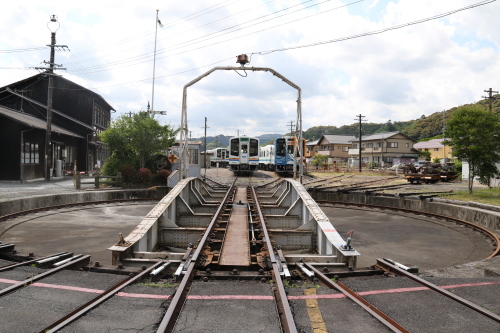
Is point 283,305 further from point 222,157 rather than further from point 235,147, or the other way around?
point 222,157

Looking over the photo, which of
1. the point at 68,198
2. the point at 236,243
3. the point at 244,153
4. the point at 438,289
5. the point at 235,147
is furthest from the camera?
the point at 235,147

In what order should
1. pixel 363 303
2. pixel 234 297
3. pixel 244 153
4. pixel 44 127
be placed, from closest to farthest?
pixel 363 303, pixel 234 297, pixel 44 127, pixel 244 153

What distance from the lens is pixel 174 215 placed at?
1016 cm

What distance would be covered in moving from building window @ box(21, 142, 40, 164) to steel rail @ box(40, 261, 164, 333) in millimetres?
21793

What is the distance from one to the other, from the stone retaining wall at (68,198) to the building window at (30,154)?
959 cm

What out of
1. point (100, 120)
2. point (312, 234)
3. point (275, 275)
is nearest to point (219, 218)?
point (312, 234)

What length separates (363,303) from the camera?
383cm

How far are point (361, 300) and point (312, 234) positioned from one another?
4.29m

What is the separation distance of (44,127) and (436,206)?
22914 millimetres

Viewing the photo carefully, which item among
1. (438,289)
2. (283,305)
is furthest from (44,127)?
(438,289)

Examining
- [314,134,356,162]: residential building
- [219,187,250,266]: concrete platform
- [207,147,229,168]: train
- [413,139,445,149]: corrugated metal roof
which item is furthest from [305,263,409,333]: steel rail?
[314,134,356,162]: residential building

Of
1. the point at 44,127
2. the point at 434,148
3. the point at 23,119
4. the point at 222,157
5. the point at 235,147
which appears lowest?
the point at 222,157

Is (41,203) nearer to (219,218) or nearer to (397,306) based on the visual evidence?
(219,218)

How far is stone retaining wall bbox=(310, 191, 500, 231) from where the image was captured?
1094 cm
